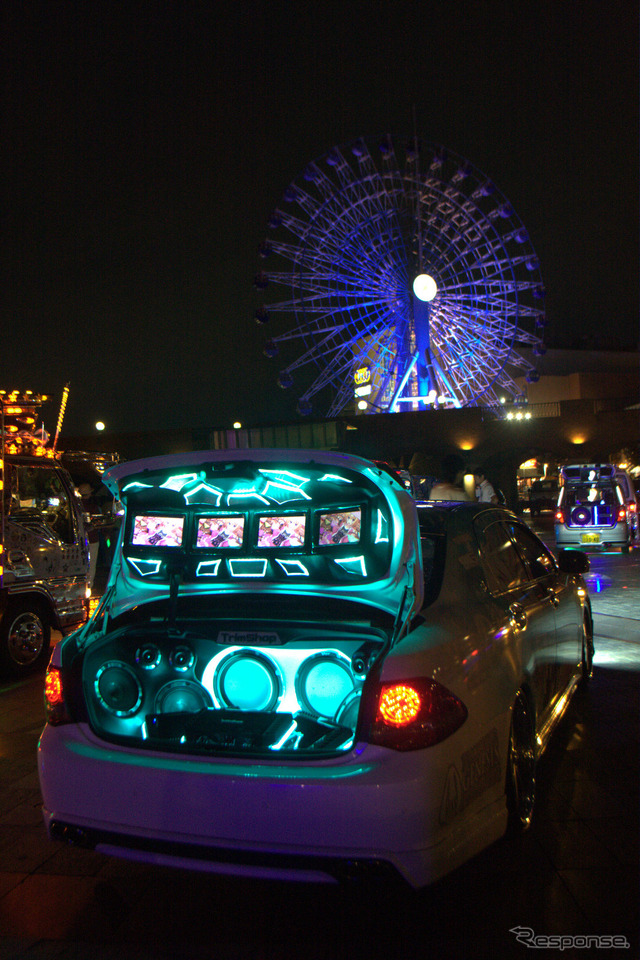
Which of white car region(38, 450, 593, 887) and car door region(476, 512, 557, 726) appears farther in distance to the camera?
car door region(476, 512, 557, 726)

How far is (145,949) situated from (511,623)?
74.4 inches

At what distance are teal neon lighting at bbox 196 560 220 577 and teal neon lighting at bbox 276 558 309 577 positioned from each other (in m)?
0.29

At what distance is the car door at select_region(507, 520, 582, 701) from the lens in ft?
13.2

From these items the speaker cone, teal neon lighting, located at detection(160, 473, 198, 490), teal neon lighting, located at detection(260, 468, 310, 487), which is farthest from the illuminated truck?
teal neon lighting, located at detection(260, 468, 310, 487)

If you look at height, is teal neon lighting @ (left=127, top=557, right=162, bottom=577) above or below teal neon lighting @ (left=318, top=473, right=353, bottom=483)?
below

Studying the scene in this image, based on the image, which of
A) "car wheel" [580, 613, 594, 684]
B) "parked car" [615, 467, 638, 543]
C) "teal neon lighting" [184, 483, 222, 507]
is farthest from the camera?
"parked car" [615, 467, 638, 543]

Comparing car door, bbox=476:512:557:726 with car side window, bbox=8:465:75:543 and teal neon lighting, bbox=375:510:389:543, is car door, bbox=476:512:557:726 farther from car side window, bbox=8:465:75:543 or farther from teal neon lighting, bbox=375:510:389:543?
car side window, bbox=8:465:75:543

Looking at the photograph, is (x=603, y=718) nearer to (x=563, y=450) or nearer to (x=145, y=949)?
(x=145, y=949)

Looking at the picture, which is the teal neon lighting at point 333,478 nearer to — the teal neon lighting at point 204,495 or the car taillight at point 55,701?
the teal neon lighting at point 204,495

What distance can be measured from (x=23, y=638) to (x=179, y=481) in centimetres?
403

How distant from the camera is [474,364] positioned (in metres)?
32.9

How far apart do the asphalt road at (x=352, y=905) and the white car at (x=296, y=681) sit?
27 cm

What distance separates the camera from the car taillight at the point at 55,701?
2770mm

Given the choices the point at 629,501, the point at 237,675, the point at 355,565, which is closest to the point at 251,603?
the point at 237,675
